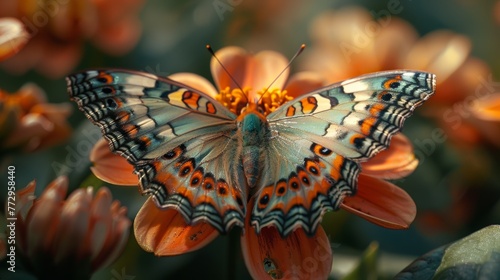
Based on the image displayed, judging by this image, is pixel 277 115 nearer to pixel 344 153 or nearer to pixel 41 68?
pixel 344 153

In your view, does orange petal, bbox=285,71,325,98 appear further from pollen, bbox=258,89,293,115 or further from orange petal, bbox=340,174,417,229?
orange petal, bbox=340,174,417,229

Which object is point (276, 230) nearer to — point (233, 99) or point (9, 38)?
point (233, 99)

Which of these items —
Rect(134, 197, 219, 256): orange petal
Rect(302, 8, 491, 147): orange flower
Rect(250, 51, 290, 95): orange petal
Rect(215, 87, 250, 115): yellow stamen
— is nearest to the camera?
Rect(134, 197, 219, 256): orange petal

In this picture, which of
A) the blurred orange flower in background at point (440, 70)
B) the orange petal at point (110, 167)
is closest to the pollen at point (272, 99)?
the orange petal at point (110, 167)

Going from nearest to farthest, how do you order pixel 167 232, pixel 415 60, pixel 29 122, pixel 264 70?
pixel 167 232 → pixel 29 122 → pixel 264 70 → pixel 415 60

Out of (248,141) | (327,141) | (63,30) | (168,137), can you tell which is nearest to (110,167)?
(168,137)

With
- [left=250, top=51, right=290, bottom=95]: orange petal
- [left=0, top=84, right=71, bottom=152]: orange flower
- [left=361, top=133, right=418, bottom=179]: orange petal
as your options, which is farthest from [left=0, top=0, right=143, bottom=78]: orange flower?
[left=361, top=133, right=418, bottom=179]: orange petal
